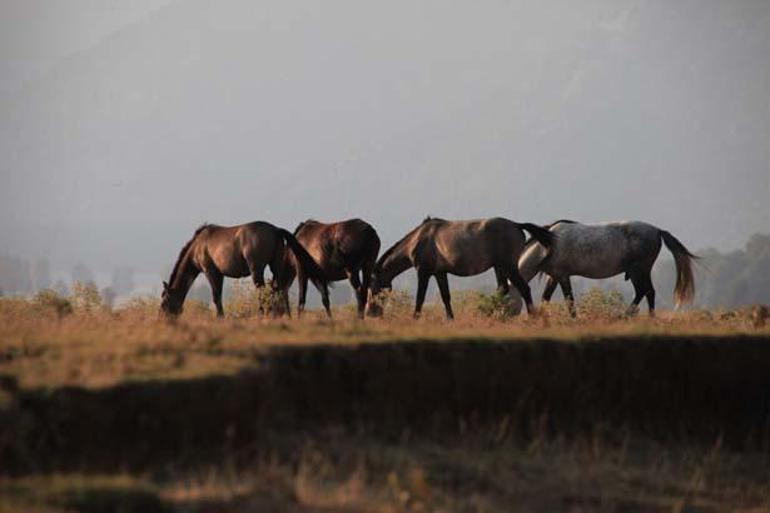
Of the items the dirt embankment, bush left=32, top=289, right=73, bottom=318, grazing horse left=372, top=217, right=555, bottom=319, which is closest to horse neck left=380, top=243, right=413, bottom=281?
grazing horse left=372, top=217, right=555, bottom=319

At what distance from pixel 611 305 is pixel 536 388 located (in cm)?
1520

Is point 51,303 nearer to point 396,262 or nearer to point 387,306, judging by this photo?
point 387,306

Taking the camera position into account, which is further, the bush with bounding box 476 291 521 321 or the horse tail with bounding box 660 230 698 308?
the horse tail with bounding box 660 230 698 308

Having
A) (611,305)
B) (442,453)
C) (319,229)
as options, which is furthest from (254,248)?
(442,453)

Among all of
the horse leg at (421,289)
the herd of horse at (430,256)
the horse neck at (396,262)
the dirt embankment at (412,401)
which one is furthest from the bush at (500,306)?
the dirt embankment at (412,401)

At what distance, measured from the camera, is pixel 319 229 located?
27078 millimetres

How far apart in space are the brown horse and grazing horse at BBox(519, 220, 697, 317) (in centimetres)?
362

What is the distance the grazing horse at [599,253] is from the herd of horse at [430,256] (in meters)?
0.02

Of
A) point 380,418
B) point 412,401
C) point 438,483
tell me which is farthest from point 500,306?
point 438,483

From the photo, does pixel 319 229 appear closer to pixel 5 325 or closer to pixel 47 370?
pixel 5 325

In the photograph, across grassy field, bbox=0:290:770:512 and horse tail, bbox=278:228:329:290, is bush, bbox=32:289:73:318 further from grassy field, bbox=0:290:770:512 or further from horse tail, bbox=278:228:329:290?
grassy field, bbox=0:290:770:512

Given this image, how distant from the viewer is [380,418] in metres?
14.5

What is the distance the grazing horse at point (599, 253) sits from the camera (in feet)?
88.3

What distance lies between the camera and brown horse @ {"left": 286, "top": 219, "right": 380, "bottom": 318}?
86.9ft
